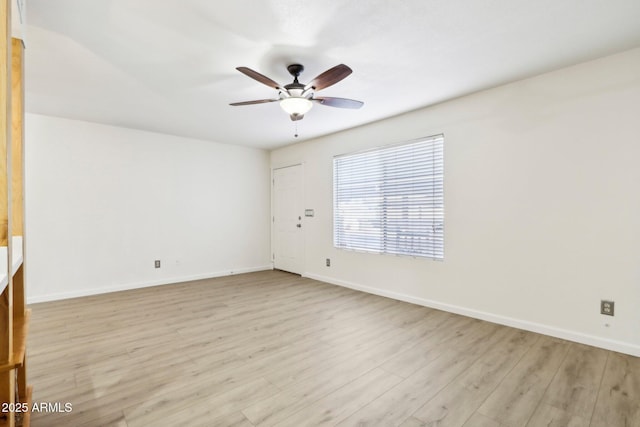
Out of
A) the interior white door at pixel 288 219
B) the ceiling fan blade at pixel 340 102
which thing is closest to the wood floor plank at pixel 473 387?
the ceiling fan blade at pixel 340 102

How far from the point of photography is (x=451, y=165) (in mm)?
3617

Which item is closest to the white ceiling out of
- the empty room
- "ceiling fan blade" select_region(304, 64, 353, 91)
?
the empty room

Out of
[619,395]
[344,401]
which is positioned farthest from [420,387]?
[619,395]

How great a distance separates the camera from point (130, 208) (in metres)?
4.77

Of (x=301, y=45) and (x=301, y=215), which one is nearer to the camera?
(x=301, y=45)

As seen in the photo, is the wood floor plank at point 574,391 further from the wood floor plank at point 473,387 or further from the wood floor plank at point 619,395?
the wood floor plank at point 473,387

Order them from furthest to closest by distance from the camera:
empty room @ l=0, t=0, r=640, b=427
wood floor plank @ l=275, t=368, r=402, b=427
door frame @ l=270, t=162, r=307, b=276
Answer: door frame @ l=270, t=162, r=307, b=276, empty room @ l=0, t=0, r=640, b=427, wood floor plank @ l=275, t=368, r=402, b=427

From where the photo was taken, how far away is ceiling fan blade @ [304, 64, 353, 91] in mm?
2182

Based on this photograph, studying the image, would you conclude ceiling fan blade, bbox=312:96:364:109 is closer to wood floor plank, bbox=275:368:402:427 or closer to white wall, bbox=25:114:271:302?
wood floor plank, bbox=275:368:402:427

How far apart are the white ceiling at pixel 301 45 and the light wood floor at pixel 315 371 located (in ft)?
8.39

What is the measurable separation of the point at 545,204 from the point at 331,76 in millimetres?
2434

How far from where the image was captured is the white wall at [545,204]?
8.43 feet

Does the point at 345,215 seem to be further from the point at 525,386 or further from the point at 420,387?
the point at 525,386

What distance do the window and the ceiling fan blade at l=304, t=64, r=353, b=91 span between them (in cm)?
191
